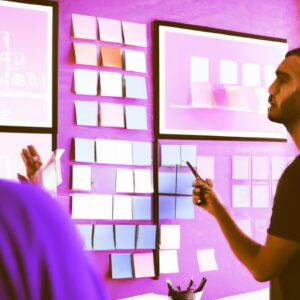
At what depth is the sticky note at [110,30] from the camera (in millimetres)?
2109

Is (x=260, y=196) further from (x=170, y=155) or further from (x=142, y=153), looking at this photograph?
(x=142, y=153)

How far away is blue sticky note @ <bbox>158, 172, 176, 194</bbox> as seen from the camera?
2201 millimetres

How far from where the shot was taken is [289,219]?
1166 millimetres

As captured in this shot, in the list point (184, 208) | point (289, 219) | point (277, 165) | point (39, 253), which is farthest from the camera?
point (277, 165)

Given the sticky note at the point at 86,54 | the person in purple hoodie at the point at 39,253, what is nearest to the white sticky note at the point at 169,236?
the sticky note at the point at 86,54

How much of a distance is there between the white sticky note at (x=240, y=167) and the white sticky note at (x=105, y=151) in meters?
0.62

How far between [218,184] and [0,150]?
40.1 inches

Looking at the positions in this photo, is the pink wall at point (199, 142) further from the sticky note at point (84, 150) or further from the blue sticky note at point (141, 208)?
the blue sticky note at point (141, 208)

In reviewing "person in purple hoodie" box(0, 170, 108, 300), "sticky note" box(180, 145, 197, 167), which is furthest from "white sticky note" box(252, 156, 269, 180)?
"person in purple hoodie" box(0, 170, 108, 300)

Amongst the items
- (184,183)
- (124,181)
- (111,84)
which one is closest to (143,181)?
(124,181)

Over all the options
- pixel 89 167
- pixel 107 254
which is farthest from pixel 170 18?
pixel 107 254

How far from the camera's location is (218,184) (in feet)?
7.72

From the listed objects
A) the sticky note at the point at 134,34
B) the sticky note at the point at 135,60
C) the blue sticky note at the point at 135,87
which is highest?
the sticky note at the point at 134,34

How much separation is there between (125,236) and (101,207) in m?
0.16
